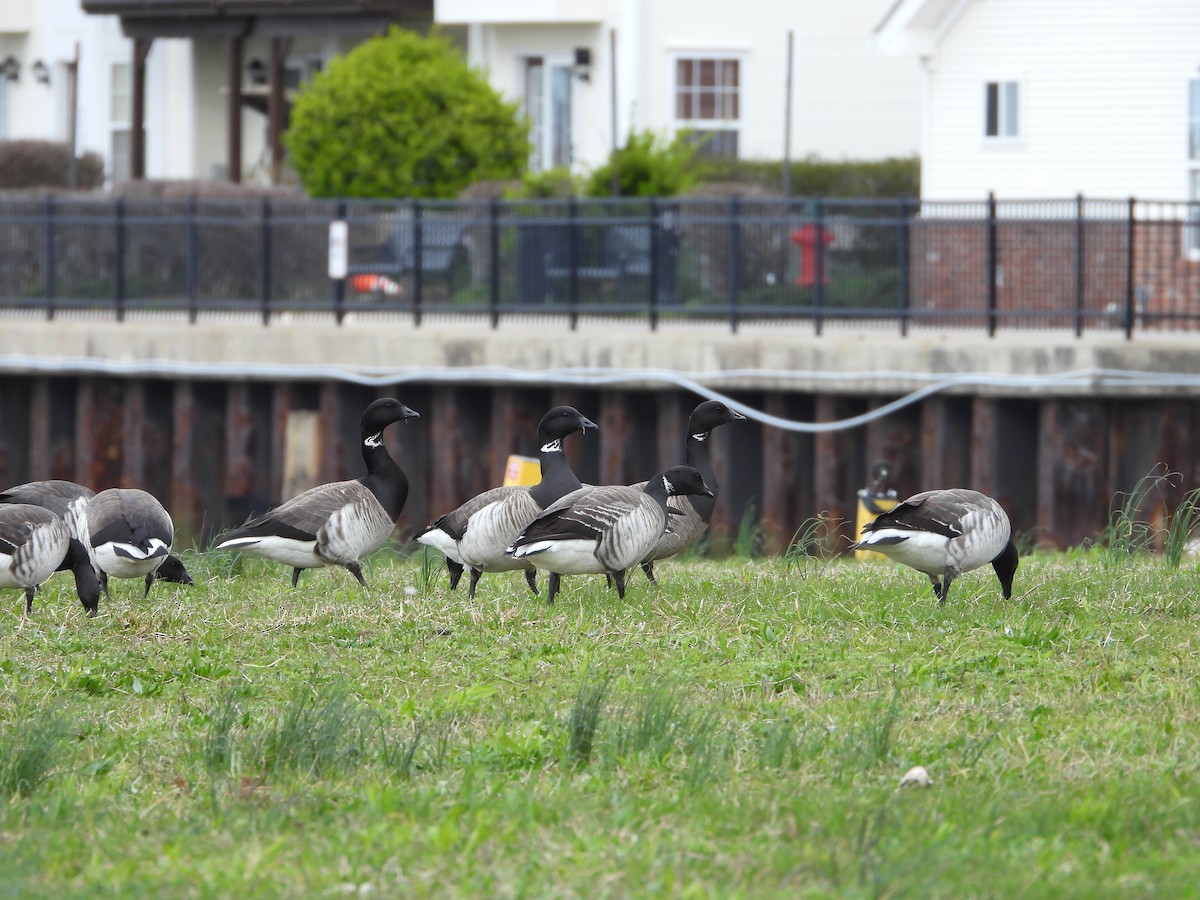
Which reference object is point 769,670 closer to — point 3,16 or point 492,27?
point 492,27

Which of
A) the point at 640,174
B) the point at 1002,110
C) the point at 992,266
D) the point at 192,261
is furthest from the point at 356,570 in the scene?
the point at 640,174

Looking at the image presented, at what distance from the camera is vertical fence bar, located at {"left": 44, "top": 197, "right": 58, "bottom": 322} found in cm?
2345

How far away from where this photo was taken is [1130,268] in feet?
61.3

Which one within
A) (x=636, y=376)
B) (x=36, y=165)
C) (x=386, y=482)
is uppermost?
(x=36, y=165)

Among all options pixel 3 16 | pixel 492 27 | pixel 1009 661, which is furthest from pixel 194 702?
pixel 3 16

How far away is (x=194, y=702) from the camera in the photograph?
785cm

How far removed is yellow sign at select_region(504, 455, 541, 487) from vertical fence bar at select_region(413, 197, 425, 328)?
5.41 metres

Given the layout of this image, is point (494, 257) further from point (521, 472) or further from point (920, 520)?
point (920, 520)

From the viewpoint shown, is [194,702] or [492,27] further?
[492,27]

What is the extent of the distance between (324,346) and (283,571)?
887 centimetres

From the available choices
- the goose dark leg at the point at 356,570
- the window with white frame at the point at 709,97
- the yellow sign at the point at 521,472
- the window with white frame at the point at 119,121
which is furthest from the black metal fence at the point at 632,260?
the window with white frame at the point at 119,121

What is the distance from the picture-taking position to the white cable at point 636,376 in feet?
57.7

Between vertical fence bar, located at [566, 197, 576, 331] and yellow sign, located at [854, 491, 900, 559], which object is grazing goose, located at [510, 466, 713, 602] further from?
vertical fence bar, located at [566, 197, 576, 331]

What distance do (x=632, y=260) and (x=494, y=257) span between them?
5.69 feet
